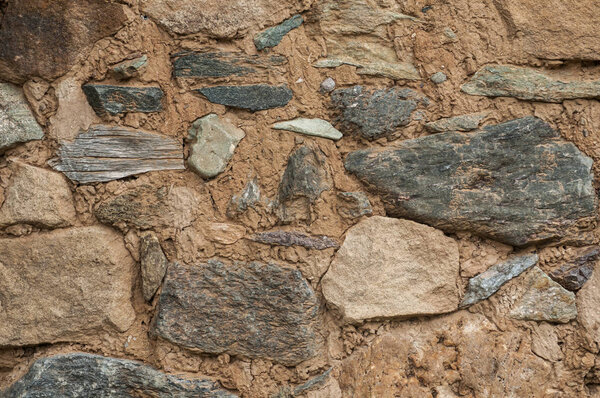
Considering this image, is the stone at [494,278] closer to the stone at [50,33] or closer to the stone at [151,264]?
the stone at [151,264]

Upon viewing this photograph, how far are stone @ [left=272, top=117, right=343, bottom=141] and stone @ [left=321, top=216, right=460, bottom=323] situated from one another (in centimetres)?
27

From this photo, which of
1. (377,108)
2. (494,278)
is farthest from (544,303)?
(377,108)

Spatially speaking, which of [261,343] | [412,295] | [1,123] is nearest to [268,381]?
[261,343]

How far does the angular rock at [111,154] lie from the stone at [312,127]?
34 centimetres

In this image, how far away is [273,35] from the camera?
181 cm

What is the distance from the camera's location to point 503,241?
179cm

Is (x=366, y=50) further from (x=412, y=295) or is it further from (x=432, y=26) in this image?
(x=412, y=295)

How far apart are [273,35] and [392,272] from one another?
2.52 feet

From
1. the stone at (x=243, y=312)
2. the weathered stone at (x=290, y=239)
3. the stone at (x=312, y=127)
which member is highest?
the stone at (x=312, y=127)

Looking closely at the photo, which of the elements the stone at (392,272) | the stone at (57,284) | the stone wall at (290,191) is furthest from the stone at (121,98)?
the stone at (392,272)

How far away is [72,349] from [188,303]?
373mm

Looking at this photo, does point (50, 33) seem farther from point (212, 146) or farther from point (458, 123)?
point (458, 123)

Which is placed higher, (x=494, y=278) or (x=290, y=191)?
(x=290, y=191)

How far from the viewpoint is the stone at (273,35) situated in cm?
181
